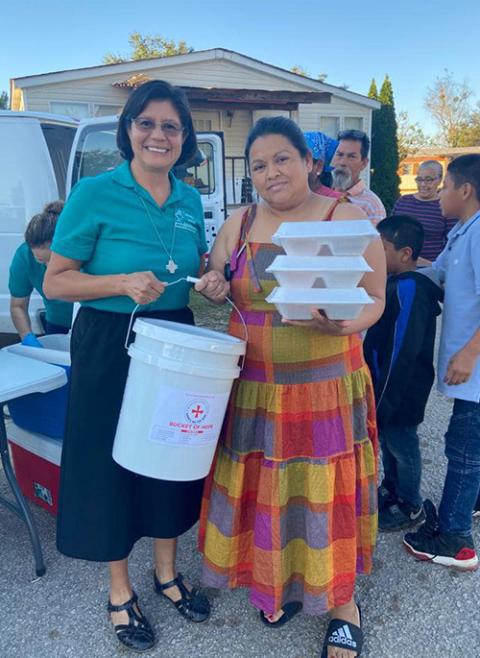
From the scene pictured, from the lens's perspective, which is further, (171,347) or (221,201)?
(221,201)

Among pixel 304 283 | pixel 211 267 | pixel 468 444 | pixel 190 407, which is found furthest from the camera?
pixel 468 444

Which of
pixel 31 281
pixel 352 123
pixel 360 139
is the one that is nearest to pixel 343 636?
pixel 31 281

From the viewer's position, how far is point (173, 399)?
1.57 m

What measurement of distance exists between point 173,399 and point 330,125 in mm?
14563

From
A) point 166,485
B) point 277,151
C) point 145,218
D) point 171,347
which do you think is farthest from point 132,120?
point 166,485

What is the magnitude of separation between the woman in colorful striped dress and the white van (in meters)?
2.30

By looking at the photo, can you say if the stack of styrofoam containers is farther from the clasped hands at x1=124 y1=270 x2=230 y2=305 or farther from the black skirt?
the black skirt

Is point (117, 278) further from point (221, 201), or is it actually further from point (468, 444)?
point (221, 201)

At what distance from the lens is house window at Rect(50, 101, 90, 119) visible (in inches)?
454

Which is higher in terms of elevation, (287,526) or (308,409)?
(308,409)

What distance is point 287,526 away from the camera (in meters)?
1.85


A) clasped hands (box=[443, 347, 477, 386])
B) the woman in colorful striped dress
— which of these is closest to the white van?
the woman in colorful striped dress

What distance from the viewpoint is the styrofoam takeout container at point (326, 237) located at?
142cm

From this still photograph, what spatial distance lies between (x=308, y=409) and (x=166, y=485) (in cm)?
63
